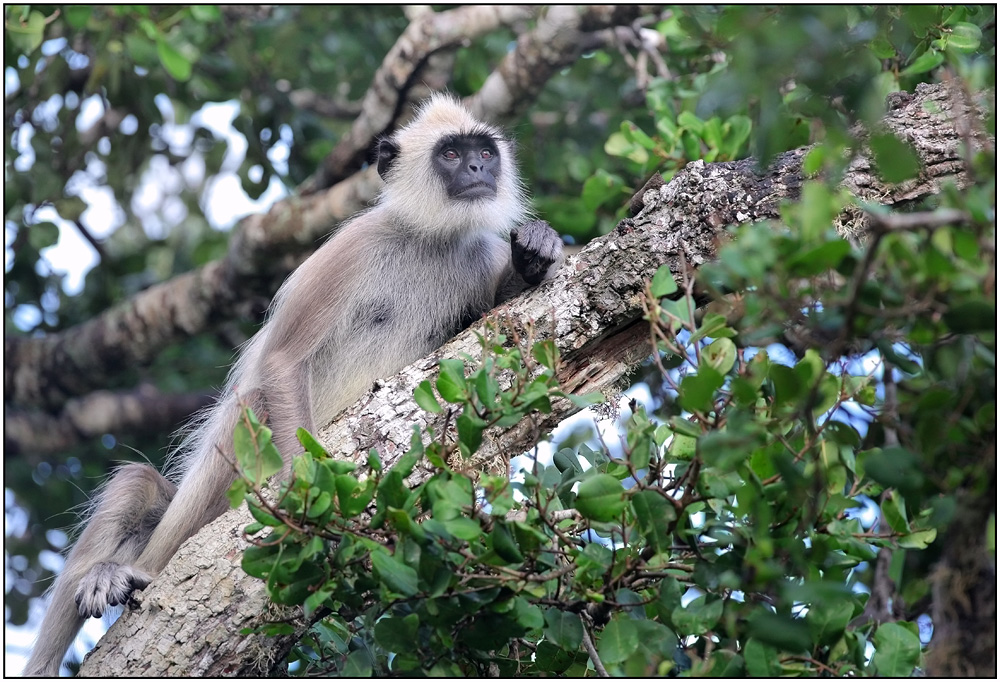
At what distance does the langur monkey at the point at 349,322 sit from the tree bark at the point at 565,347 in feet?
1.67

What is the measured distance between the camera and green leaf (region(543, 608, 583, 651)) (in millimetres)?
2299

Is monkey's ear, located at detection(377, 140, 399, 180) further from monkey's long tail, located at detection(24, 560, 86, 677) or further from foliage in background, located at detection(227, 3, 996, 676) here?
foliage in background, located at detection(227, 3, 996, 676)

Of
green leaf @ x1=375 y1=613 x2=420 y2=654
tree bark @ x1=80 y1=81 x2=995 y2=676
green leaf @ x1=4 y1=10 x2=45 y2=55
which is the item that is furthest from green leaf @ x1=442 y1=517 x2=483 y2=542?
green leaf @ x1=4 y1=10 x2=45 y2=55

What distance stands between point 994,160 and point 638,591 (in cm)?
138

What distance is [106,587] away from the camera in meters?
3.77

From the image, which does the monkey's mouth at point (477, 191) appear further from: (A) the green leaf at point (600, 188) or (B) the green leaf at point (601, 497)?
(B) the green leaf at point (601, 497)

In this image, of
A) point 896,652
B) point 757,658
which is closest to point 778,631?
point 757,658

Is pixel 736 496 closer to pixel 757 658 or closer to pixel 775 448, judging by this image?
pixel 775 448

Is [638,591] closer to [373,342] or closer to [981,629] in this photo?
[981,629]

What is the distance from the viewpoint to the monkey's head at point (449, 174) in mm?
4652

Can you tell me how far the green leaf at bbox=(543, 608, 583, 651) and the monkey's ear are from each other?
3.18 metres

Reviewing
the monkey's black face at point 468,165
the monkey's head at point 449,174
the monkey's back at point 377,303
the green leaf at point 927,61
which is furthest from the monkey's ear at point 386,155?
the green leaf at point 927,61

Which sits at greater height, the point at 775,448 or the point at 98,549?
the point at 775,448

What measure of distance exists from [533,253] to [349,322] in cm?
105
